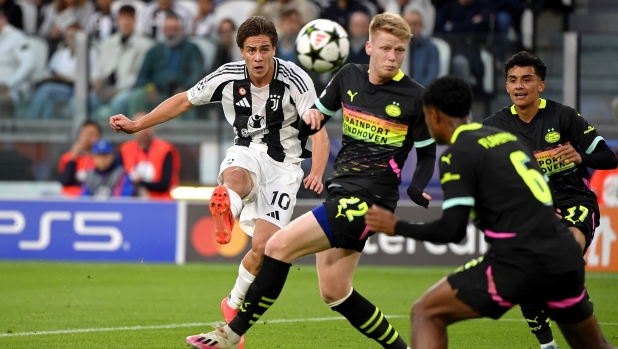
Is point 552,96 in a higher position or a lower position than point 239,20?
lower

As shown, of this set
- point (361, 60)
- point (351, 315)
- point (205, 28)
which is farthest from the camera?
point (205, 28)

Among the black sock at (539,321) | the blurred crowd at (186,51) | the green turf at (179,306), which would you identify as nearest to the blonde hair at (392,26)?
the black sock at (539,321)

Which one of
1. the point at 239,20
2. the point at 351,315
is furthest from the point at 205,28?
the point at 351,315

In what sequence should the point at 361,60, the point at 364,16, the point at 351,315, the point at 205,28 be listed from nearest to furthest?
1. the point at 351,315
2. the point at 361,60
3. the point at 364,16
4. the point at 205,28

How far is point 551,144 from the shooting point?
6.66 metres

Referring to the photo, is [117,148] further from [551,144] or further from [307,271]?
[551,144]

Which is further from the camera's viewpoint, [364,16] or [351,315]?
[364,16]

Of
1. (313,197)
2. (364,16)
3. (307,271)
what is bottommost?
(307,271)

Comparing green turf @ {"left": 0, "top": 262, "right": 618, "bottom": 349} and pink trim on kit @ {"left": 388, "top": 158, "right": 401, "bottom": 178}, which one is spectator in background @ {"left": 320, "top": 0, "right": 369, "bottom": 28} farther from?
pink trim on kit @ {"left": 388, "top": 158, "right": 401, "bottom": 178}

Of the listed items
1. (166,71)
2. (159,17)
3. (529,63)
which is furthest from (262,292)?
(159,17)

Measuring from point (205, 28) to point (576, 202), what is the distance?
10.2 metres

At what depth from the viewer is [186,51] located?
13797mm

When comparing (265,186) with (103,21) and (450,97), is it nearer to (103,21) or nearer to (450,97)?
(450,97)

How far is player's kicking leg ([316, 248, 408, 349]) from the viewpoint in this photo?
595 centimetres
